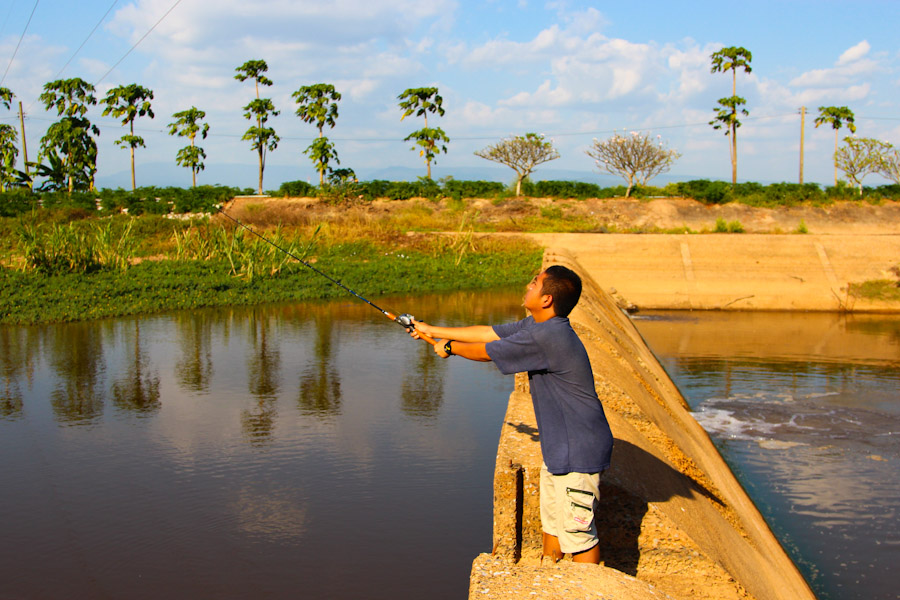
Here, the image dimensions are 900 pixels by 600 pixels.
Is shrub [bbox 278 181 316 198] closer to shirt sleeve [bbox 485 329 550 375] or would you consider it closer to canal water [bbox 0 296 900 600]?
canal water [bbox 0 296 900 600]

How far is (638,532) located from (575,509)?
1.43ft

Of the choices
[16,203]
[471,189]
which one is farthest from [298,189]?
[16,203]

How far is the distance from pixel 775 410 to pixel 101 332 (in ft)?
29.1

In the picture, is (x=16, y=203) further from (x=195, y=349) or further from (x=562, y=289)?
(x=562, y=289)

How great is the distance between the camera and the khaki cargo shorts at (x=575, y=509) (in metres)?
2.93

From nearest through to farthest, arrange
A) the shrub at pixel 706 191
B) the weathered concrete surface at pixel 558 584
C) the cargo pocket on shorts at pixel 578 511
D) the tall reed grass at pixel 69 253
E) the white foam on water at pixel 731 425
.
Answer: the weathered concrete surface at pixel 558 584, the cargo pocket on shorts at pixel 578 511, the white foam on water at pixel 731 425, the tall reed grass at pixel 69 253, the shrub at pixel 706 191

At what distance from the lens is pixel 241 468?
6062 millimetres

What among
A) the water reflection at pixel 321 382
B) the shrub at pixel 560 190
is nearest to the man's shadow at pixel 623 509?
the water reflection at pixel 321 382

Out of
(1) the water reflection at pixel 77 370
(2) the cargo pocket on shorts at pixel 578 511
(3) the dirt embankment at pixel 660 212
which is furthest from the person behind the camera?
(3) the dirt embankment at pixel 660 212

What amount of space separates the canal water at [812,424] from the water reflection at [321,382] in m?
3.73

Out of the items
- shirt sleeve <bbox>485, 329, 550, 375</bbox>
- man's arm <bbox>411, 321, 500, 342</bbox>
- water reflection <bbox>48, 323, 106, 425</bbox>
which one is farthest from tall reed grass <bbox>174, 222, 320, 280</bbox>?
shirt sleeve <bbox>485, 329, 550, 375</bbox>

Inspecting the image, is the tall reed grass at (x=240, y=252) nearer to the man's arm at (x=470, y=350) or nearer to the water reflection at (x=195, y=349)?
the water reflection at (x=195, y=349)

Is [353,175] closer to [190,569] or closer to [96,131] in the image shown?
[96,131]

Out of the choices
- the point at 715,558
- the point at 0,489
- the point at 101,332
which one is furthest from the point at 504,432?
the point at 101,332
